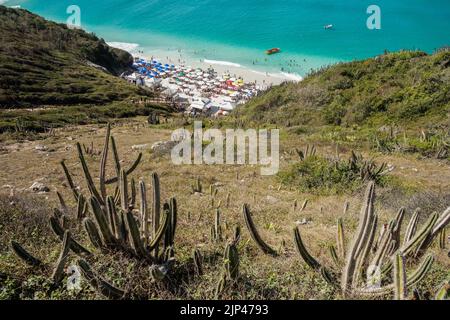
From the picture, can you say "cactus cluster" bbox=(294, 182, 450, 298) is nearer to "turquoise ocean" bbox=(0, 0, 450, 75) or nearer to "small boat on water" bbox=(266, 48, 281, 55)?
"turquoise ocean" bbox=(0, 0, 450, 75)

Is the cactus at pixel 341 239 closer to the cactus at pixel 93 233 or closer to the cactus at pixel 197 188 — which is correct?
the cactus at pixel 93 233

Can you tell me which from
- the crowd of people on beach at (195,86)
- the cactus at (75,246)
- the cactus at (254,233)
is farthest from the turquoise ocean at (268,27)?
the cactus at (75,246)

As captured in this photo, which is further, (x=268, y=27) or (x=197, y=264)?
(x=268, y=27)

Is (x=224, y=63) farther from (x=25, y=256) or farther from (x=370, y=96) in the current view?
(x=25, y=256)

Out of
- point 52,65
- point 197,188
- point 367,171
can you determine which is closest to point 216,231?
point 197,188

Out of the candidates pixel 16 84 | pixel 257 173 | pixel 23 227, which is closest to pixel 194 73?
pixel 16 84

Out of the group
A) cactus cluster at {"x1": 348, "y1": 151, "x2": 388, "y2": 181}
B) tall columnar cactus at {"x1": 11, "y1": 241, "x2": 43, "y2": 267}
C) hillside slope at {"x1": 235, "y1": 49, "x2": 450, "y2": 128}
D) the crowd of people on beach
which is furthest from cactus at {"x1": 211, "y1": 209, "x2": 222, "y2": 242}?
the crowd of people on beach
